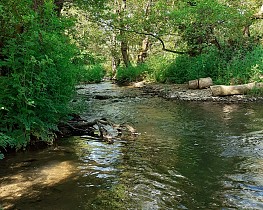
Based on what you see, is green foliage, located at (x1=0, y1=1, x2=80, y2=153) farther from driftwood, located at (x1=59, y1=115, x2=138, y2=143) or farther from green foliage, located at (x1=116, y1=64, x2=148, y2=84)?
green foliage, located at (x1=116, y1=64, x2=148, y2=84)

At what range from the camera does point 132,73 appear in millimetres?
26797

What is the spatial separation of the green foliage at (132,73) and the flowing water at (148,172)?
16731 mm

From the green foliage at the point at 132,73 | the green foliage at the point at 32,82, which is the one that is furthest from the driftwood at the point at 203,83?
the green foliage at the point at 32,82

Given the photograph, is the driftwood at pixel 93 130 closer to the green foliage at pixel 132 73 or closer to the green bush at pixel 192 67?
the green bush at pixel 192 67

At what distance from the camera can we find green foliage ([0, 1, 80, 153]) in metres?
5.74

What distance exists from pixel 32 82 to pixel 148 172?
2.87 metres

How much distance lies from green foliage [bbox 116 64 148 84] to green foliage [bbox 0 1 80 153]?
720 inches

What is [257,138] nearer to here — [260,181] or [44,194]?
→ [260,181]

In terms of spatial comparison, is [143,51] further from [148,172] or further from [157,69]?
[148,172]

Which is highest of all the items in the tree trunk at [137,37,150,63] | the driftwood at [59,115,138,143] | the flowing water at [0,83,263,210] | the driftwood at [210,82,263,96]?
the tree trunk at [137,37,150,63]

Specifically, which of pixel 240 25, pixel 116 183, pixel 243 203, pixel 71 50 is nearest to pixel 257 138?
pixel 243 203

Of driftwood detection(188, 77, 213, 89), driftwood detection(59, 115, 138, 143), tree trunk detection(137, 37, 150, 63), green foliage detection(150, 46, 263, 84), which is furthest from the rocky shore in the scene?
tree trunk detection(137, 37, 150, 63)

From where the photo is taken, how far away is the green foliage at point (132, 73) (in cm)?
2537

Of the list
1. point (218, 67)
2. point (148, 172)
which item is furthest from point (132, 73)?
point (148, 172)
